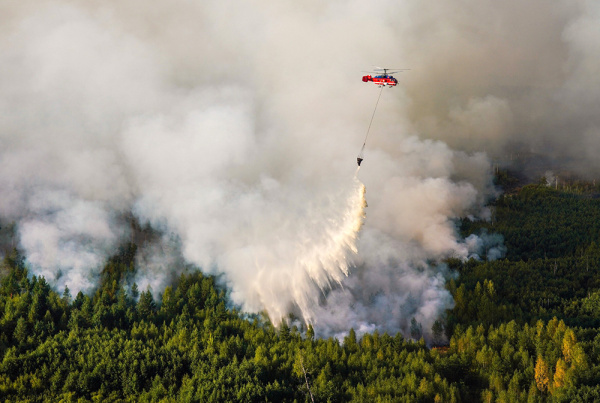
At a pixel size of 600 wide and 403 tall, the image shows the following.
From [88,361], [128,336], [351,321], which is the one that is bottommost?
[88,361]

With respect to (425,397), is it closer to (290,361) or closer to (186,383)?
(290,361)

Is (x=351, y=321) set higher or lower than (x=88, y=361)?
higher

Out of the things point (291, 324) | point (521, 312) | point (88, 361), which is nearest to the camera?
point (88, 361)

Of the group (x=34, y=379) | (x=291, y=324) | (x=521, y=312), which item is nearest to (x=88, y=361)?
(x=34, y=379)

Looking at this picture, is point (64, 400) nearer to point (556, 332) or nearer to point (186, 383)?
point (186, 383)

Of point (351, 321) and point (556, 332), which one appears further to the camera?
point (351, 321)

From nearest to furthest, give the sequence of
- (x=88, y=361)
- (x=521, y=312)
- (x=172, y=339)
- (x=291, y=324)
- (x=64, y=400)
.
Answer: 1. (x=64, y=400)
2. (x=88, y=361)
3. (x=172, y=339)
4. (x=291, y=324)
5. (x=521, y=312)

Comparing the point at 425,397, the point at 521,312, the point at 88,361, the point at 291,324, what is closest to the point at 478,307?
the point at 521,312
